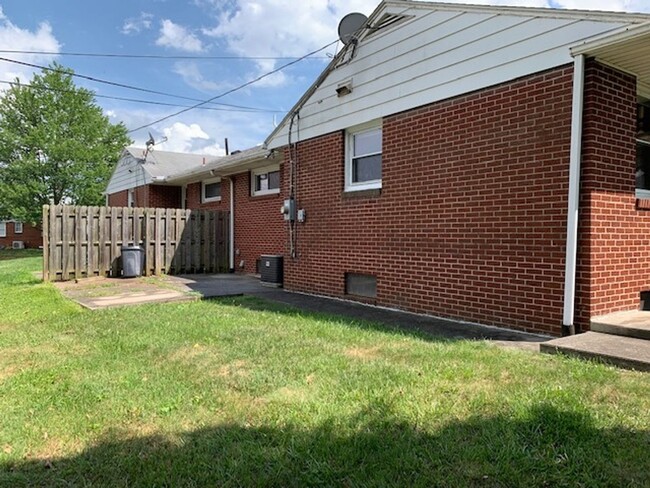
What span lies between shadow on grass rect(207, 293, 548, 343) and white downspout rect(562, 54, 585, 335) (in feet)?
1.46

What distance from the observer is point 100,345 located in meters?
4.97

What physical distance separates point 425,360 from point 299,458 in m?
2.01

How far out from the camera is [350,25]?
26.9 feet

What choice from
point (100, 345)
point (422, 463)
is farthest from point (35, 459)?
point (100, 345)

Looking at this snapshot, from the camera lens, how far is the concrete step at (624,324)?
4602 mm

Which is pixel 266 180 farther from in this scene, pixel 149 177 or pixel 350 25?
pixel 149 177

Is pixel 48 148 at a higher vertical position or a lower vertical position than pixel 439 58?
higher

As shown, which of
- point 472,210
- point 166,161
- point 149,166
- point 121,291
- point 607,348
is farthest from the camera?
point 166,161

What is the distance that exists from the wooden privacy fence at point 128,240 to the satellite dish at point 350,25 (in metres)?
7.43

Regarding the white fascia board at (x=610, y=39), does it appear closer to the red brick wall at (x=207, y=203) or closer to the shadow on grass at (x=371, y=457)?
the shadow on grass at (x=371, y=457)

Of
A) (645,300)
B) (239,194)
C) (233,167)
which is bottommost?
(645,300)

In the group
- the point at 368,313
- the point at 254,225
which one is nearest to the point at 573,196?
the point at 368,313

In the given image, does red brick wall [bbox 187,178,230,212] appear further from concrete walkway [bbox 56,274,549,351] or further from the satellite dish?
the satellite dish

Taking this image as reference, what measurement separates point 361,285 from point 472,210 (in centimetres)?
264
